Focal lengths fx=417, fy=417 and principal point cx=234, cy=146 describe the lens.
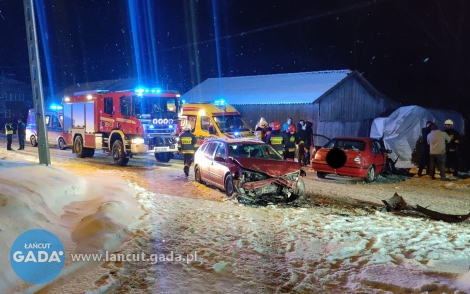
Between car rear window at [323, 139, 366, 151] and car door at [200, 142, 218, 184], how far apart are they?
4.25 m

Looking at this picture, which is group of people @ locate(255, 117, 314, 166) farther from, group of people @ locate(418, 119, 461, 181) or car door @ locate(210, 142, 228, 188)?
group of people @ locate(418, 119, 461, 181)

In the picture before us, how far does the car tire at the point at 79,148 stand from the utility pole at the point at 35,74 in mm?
7531

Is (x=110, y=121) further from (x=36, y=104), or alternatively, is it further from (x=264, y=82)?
(x=264, y=82)

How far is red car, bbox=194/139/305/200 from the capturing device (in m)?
9.20

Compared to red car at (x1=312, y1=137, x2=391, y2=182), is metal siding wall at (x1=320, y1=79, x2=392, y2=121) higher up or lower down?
higher up

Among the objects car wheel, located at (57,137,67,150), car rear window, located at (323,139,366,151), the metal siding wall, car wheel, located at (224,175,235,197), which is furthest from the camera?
the metal siding wall

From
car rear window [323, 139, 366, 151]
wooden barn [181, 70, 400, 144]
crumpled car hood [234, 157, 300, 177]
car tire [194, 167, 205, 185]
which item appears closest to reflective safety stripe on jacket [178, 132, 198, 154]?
car tire [194, 167, 205, 185]

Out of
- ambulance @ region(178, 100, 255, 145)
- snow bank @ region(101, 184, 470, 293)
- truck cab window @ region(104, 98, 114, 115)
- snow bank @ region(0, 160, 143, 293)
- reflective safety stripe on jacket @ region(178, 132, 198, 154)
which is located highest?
truck cab window @ region(104, 98, 114, 115)

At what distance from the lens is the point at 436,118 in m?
21.0

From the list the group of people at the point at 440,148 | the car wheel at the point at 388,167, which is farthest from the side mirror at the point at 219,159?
the group of people at the point at 440,148

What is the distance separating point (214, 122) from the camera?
54.5ft

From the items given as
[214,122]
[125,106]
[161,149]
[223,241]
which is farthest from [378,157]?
[125,106]

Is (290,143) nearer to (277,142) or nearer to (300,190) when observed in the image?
(277,142)

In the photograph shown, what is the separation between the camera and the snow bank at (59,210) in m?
5.40
